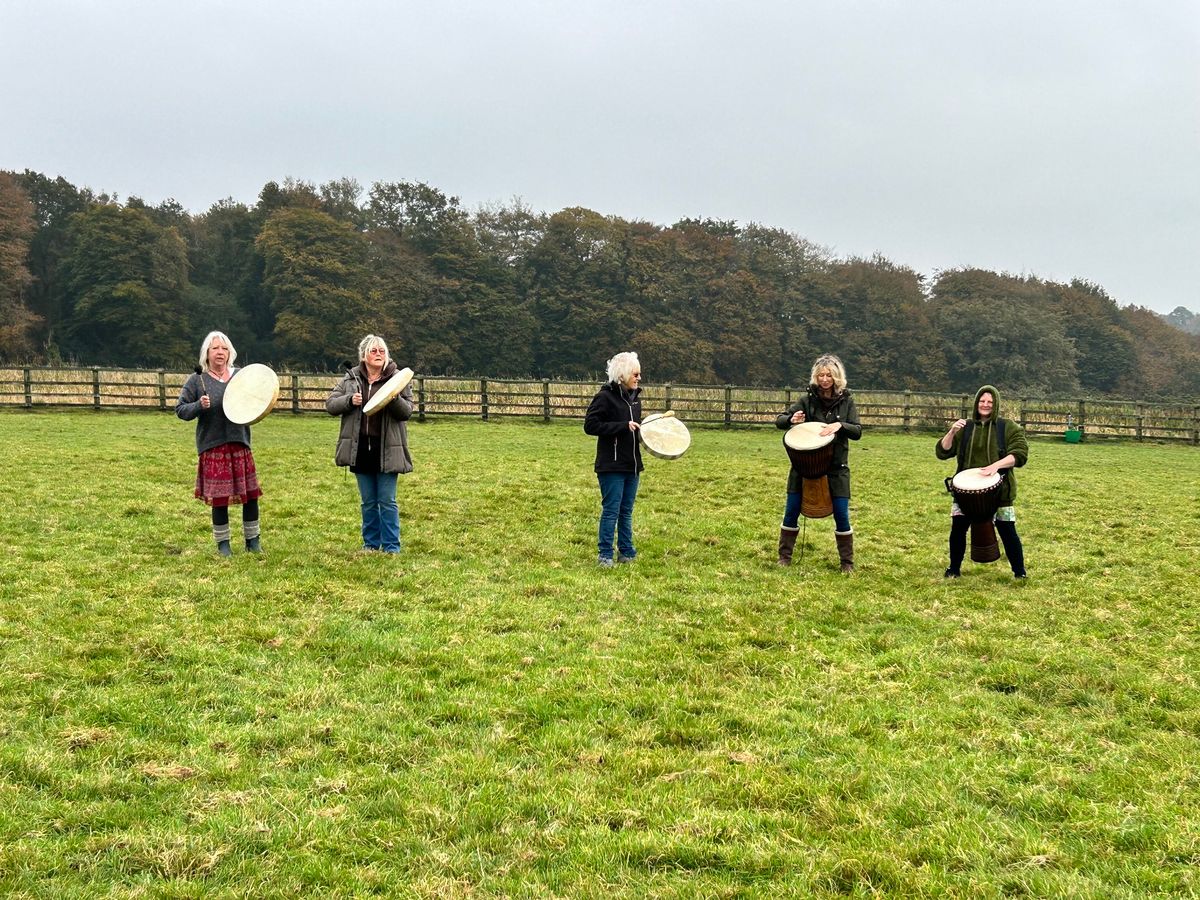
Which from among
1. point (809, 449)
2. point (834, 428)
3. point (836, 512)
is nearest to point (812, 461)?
point (809, 449)

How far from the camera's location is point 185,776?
3.49 metres

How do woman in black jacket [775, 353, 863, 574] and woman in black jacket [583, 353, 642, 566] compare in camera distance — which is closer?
woman in black jacket [775, 353, 863, 574]

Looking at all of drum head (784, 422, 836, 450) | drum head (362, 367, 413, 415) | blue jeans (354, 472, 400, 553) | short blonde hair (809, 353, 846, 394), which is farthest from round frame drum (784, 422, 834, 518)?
blue jeans (354, 472, 400, 553)

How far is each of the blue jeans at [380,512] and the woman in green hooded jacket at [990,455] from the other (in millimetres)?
4873

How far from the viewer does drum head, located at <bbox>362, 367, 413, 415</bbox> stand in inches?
293

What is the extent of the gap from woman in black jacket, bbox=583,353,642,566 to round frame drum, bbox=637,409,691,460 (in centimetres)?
17

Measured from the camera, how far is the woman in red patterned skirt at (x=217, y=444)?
291 inches

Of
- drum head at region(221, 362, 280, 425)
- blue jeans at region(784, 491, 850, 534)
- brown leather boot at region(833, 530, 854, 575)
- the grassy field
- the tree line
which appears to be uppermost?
the tree line

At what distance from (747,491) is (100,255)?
53532mm

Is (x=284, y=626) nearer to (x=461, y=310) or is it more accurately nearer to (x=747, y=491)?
(x=747, y=491)

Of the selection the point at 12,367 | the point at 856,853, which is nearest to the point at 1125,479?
the point at 856,853

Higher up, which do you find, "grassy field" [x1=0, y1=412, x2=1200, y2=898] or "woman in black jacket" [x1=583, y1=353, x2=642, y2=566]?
"woman in black jacket" [x1=583, y1=353, x2=642, y2=566]

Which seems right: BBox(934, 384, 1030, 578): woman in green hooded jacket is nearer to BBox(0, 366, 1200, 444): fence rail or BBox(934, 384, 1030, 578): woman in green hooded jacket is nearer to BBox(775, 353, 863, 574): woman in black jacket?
BBox(775, 353, 863, 574): woman in black jacket

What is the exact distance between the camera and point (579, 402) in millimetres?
26172
